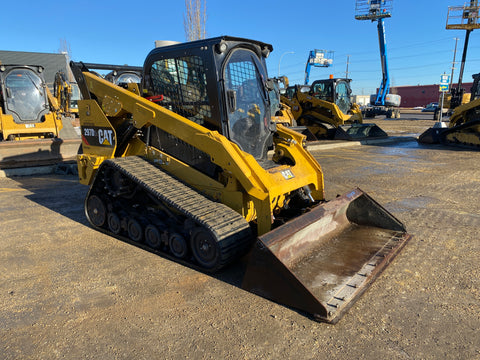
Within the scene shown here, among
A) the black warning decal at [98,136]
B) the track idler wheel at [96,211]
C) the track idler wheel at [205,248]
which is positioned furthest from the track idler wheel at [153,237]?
the black warning decal at [98,136]

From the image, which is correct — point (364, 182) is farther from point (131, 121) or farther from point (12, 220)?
point (12, 220)

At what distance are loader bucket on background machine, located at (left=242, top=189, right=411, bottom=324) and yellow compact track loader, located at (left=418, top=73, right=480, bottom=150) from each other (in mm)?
10486

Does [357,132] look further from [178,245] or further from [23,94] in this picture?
[178,245]

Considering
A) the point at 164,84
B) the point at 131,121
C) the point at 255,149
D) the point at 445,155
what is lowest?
the point at 445,155

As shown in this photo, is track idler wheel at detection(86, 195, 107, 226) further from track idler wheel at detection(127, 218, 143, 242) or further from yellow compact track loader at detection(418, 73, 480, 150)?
yellow compact track loader at detection(418, 73, 480, 150)

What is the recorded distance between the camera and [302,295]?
9.21ft

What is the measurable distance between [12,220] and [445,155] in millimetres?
11895

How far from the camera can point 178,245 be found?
3.79 m

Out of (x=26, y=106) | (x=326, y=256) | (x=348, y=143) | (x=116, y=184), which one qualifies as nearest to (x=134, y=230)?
(x=116, y=184)

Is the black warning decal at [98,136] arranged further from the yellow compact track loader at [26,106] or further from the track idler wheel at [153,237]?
the yellow compact track loader at [26,106]

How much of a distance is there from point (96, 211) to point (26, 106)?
8.47 m

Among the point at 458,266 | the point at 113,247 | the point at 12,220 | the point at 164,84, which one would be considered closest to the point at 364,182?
the point at 458,266

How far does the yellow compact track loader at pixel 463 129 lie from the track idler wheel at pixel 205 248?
1245 cm

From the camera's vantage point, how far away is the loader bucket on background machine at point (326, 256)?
2873 millimetres
